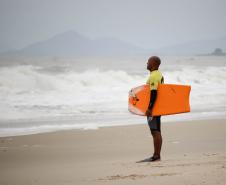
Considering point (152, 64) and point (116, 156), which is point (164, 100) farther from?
point (116, 156)

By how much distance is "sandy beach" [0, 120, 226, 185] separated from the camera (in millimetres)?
4254

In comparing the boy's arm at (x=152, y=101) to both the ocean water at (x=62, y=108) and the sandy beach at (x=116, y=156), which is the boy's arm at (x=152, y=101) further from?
the ocean water at (x=62, y=108)

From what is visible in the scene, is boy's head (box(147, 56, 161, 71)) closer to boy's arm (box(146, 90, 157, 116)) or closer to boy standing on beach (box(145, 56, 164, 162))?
boy standing on beach (box(145, 56, 164, 162))

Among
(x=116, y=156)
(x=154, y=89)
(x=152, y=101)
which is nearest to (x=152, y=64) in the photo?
(x=154, y=89)

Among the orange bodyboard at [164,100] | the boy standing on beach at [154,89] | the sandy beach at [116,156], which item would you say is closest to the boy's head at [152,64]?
the boy standing on beach at [154,89]

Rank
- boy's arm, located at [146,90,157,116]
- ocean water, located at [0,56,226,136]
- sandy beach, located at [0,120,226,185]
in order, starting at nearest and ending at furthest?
sandy beach, located at [0,120,226,185], boy's arm, located at [146,90,157,116], ocean water, located at [0,56,226,136]

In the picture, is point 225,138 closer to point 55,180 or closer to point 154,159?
point 154,159

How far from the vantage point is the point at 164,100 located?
5.40 meters

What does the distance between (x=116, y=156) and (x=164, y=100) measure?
126 centimetres

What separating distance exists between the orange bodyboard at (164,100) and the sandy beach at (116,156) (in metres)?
0.63

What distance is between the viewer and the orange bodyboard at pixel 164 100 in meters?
5.35

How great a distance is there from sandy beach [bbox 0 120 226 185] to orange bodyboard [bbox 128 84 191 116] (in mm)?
632

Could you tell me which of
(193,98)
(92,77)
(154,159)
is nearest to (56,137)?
(154,159)

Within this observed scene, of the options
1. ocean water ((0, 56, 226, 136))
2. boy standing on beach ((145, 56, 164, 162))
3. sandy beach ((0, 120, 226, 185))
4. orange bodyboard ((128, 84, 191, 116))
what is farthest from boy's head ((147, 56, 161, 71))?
ocean water ((0, 56, 226, 136))
